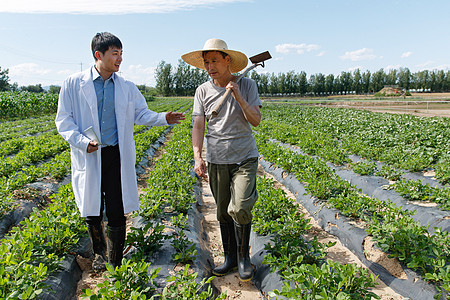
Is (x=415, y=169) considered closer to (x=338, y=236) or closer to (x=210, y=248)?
(x=338, y=236)

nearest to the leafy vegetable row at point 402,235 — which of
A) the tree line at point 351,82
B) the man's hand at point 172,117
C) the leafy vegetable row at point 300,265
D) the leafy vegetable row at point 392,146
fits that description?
the leafy vegetable row at point 300,265

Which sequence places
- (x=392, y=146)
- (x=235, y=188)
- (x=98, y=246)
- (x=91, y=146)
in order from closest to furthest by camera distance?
(x=91, y=146) → (x=235, y=188) → (x=98, y=246) → (x=392, y=146)

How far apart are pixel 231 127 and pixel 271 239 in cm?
119

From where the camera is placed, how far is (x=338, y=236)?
3914mm

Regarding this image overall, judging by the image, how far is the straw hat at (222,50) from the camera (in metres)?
2.69

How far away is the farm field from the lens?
7.70 ft

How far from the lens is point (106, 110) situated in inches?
108

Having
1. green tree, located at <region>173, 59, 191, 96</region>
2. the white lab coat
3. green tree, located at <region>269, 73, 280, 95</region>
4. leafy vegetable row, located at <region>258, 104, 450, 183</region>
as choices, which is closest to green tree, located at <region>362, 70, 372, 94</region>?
green tree, located at <region>269, 73, 280, 95</region>

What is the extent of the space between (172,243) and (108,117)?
1.42 metres

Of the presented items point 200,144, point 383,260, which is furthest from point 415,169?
point 200,144

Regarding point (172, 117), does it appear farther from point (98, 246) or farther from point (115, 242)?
point (98, 246)

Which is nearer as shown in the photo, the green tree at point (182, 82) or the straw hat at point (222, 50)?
the straw hat at point (222, 50)

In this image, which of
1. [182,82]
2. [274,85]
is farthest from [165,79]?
[274,85]

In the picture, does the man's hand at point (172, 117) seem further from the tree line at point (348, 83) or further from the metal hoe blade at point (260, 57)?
the tree line at point (348, 83)
